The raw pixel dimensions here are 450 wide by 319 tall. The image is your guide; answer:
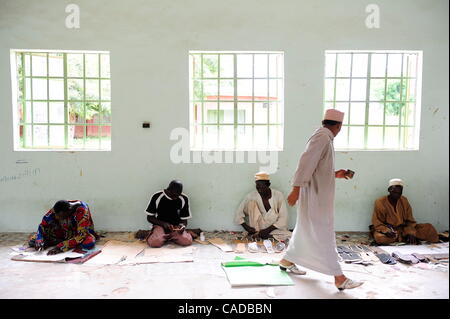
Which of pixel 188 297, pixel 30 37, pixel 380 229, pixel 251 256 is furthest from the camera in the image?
pixel 30 37

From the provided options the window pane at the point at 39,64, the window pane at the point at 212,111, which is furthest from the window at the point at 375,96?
the window pane at the point at 39,64

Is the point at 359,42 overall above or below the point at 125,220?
above

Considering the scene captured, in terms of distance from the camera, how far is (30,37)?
570 centimetres

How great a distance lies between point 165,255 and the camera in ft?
15.7

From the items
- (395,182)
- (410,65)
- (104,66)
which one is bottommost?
(395,182)

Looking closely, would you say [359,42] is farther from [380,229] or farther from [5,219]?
[5,219]

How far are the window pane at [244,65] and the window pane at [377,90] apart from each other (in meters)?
1.86

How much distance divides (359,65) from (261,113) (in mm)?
1645

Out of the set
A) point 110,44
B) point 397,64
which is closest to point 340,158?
point 397,64

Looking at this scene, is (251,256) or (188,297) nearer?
(188,297)

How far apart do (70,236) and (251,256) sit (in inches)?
91.9

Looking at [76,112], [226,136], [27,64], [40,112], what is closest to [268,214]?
[226,136]

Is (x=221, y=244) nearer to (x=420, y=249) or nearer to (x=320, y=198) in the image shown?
(x=320, y=198)

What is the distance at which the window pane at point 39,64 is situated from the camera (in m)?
5.89
